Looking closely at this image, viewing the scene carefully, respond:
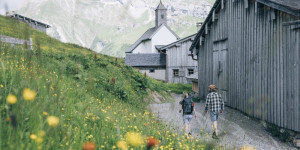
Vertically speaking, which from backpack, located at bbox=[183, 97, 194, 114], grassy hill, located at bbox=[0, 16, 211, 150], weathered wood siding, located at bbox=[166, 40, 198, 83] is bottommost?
backpack, located at bbox=[183, 97, 194, 114]

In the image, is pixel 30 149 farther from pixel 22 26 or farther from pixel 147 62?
pixel 147 62

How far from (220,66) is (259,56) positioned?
3.67m

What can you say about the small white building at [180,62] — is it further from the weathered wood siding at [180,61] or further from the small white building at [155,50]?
the small white building at [155,50]

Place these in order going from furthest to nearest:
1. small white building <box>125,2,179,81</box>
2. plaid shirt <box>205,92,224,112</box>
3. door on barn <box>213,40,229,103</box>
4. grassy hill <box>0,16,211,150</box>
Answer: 1. small white building <box>125,2,179,81</box>
2. door on barn <box>213,40,229,103</box>
3. plaid shirt <box>205,92,224,112</box>
4. grassy hill <box>0,16,211,150</box>

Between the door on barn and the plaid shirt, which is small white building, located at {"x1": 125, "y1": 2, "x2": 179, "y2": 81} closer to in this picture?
the door on barn

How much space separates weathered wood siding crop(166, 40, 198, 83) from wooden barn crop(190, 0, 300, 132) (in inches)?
565

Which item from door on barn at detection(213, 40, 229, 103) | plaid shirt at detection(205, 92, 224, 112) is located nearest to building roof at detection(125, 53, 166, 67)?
door on barn at detection(213, 40, 229, 103)

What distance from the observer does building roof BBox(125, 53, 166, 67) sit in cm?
3214

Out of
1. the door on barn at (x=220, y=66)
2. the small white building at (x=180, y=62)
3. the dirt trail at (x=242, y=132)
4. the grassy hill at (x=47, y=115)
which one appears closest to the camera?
the grassy hill at (x=47, y=115)

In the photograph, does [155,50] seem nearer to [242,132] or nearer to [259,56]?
[259,56]

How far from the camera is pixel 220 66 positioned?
1324cm

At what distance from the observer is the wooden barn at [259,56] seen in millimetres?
7895

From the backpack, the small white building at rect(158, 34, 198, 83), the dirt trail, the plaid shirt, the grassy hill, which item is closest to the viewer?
the grassy hill

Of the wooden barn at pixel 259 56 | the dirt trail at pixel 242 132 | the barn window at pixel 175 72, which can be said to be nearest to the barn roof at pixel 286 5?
the wooden barn at pixel 259 56
